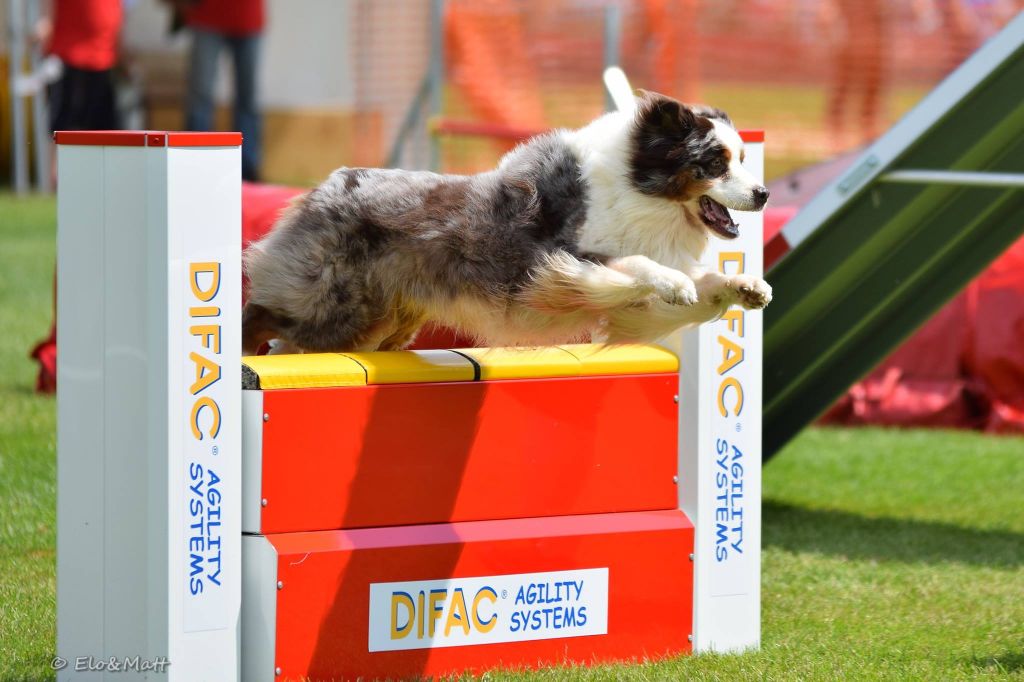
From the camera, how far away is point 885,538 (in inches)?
231

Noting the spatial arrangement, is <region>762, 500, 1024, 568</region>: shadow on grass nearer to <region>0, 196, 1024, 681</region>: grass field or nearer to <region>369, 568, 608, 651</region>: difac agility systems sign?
<region>0, 196, 1024, 681</region>: grass field

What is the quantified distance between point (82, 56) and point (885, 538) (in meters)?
10.1

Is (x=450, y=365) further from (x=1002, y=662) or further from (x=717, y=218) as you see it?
(x=1002, y=662)

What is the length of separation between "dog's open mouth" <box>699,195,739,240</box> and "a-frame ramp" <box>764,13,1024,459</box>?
3.81ft

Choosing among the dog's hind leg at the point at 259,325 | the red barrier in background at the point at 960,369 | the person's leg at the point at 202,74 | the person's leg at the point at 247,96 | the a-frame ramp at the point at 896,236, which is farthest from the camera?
the person's leg at the point at 247,96

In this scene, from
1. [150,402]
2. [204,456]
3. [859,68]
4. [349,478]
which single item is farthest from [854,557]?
[859,68]

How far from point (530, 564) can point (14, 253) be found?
883 centimetres

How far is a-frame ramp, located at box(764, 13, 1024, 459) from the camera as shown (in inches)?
196

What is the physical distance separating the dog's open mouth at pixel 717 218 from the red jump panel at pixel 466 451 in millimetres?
469

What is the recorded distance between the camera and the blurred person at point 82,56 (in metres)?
13.4

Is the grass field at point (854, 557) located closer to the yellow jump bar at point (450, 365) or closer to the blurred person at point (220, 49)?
the yellow jump bar at point (450, 365)

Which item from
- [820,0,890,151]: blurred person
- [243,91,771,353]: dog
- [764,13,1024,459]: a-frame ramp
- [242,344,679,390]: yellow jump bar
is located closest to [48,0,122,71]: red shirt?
[820,0,890,151]: blurred person

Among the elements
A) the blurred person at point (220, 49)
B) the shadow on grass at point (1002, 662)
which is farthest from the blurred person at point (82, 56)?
the shadow on grass at point (1002, 662)

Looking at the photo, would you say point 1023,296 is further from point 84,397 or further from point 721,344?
point 84,397
